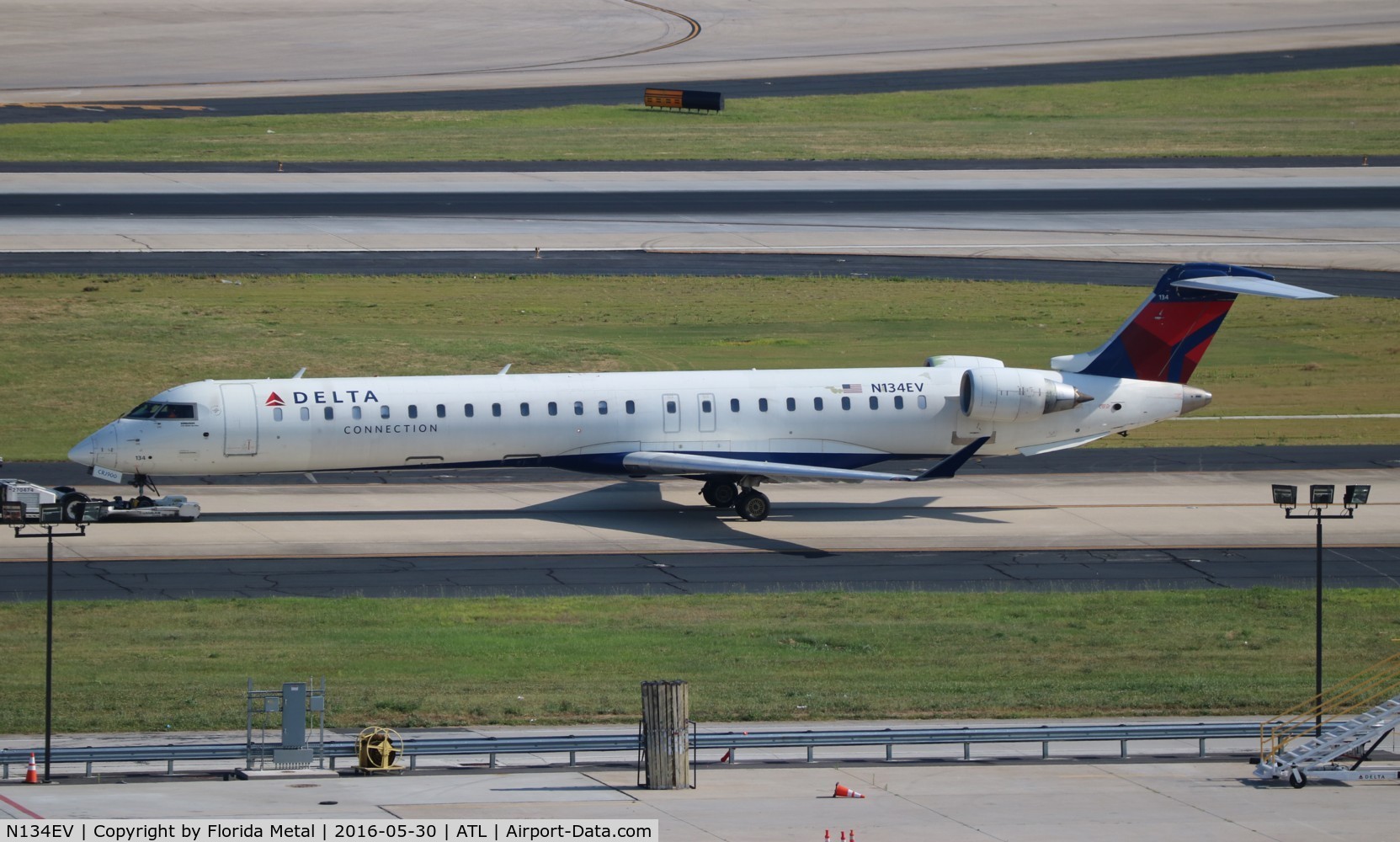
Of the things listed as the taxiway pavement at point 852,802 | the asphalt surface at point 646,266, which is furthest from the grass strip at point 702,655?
the asphalt surface at point 646,266

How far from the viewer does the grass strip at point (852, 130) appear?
8550 centimetres

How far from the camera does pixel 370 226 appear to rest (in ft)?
234

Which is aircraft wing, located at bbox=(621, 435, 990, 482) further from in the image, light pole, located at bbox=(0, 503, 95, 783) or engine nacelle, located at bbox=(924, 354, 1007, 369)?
light pole, located at bbox=(0, 503, 95, 783)

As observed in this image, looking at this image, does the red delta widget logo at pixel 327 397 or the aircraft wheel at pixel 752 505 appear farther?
the aircraft wheel at pixel 752 505

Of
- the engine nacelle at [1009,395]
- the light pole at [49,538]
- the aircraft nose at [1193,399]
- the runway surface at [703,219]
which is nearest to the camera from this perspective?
the light pole at [49,538]

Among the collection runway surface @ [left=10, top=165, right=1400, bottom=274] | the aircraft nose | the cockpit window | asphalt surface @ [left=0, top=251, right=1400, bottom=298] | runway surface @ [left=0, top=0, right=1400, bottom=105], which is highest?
runway surface @ [left=0, top=0, right=1400, bottom=105]

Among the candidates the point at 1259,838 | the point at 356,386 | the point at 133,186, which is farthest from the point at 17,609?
the point at 133,186

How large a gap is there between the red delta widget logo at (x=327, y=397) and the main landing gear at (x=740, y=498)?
7.93m

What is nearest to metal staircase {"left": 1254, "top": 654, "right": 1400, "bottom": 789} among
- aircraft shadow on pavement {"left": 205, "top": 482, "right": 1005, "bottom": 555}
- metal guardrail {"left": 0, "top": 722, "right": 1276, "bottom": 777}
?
metal guardrail {"left": 0, "top": 722, "right": 1276, "bottom": 777}

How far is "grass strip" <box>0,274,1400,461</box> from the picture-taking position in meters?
54.2

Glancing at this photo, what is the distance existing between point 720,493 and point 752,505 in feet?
4.10

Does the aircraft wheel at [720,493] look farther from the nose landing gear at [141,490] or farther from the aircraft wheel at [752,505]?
the nose landing gear at [141,490]

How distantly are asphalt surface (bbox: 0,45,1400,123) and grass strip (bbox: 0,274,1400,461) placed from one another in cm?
3133

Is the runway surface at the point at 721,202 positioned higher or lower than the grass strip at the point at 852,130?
lower
